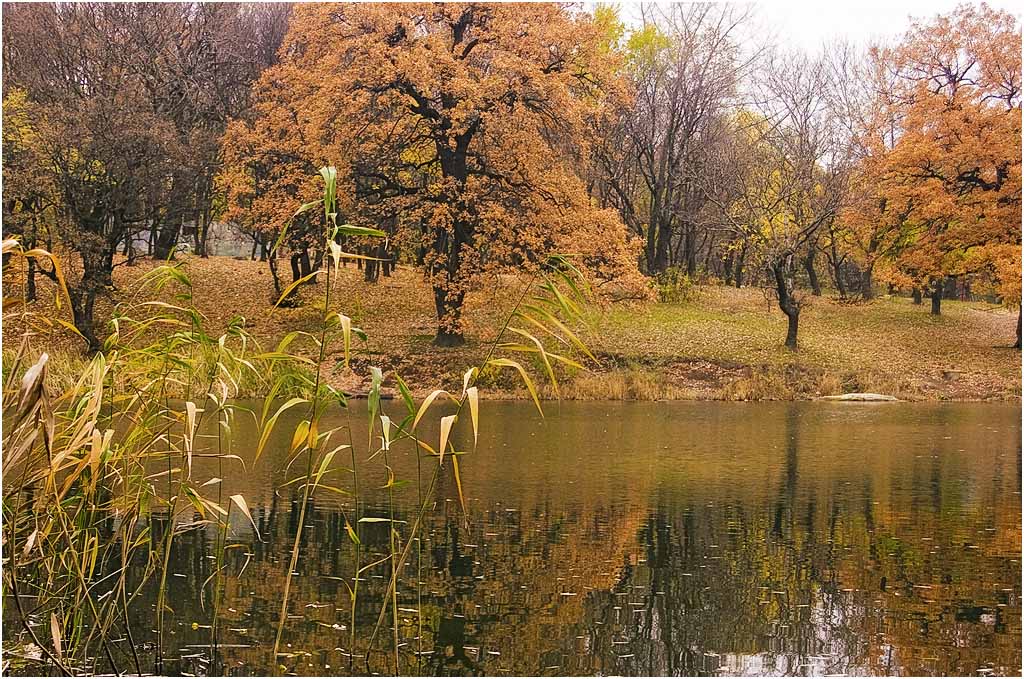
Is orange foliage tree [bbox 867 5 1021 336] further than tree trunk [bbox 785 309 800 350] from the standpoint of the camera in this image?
No

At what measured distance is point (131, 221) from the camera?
2662 cm

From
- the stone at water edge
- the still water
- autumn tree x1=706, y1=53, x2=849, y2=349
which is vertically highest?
autumn tree x1=706, y1=53, x2=849, y2=349

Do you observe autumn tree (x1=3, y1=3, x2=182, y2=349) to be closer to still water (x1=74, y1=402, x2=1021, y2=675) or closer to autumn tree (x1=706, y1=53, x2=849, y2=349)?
still water (x1=74, y1=402, x2=1021, y2=675)

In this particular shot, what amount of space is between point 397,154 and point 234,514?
18.4m

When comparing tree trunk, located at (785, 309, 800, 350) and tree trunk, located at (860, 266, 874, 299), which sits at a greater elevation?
tree trunk, located at (860, 266, 874, 299)

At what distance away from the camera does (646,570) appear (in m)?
7.33

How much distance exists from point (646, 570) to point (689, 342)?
64.2 feet

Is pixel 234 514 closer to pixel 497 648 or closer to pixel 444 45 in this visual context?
pixel 497 648

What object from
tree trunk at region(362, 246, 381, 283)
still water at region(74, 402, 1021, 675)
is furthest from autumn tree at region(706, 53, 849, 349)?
still water at region(74, 402, 1021, 675)

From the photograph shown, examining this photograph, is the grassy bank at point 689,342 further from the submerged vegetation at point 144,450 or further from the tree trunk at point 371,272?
the submerged vegetation at point 144,450

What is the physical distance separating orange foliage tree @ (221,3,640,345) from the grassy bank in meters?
1.33

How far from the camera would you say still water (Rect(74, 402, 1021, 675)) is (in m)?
5.46

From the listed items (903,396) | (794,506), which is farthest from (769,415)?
(794,506)

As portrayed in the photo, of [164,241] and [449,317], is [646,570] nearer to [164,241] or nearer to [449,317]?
[449,317]
